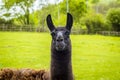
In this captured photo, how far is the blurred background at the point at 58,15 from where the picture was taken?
26297 mm

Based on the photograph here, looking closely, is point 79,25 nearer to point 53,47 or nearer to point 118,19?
point 118,19

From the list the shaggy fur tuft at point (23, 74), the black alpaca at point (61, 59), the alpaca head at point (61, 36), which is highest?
the alpaca head at point (61, 36)

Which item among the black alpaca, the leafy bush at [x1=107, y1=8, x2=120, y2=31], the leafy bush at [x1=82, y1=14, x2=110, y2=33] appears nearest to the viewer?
the black alpaca

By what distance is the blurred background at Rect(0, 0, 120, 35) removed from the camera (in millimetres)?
26297

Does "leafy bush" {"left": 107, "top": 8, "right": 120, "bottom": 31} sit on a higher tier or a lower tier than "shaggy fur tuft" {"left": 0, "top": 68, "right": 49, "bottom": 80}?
higher

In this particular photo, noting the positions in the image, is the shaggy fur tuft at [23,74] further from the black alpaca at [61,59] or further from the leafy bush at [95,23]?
the leafy bush at [95,23]

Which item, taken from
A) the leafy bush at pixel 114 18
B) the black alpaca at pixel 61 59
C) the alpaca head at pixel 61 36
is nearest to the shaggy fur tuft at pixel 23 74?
the black alpaca at pixel 61 59

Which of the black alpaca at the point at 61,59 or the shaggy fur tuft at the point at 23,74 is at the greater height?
the black alpaca at the point at 61,59

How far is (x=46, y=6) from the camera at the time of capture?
97.0 feet

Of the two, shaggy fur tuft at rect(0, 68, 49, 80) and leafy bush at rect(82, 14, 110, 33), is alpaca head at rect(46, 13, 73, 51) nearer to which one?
shaggy fur tuft at rect(0, 68, 49, 80)

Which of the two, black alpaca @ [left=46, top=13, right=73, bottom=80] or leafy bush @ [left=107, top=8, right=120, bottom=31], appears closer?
black alpaca @ [left=46, top=13, right=73, bottom=80]

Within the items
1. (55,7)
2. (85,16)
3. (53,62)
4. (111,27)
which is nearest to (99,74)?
(53,62)

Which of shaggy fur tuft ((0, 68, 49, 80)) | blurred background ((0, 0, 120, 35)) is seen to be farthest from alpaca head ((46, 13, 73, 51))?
blurred background ((0, 0, 120, 35))

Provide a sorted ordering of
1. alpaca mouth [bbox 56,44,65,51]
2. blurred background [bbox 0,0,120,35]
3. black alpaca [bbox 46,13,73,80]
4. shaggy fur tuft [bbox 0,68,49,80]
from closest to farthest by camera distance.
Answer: alpaca mouth [bbox 56,44,65,51]
black alpaca [bbox 46,13,73,80]
shaggy fur tuft [bbox 0,68,49,80]
blurred background [bbox 0,0,120,35]
